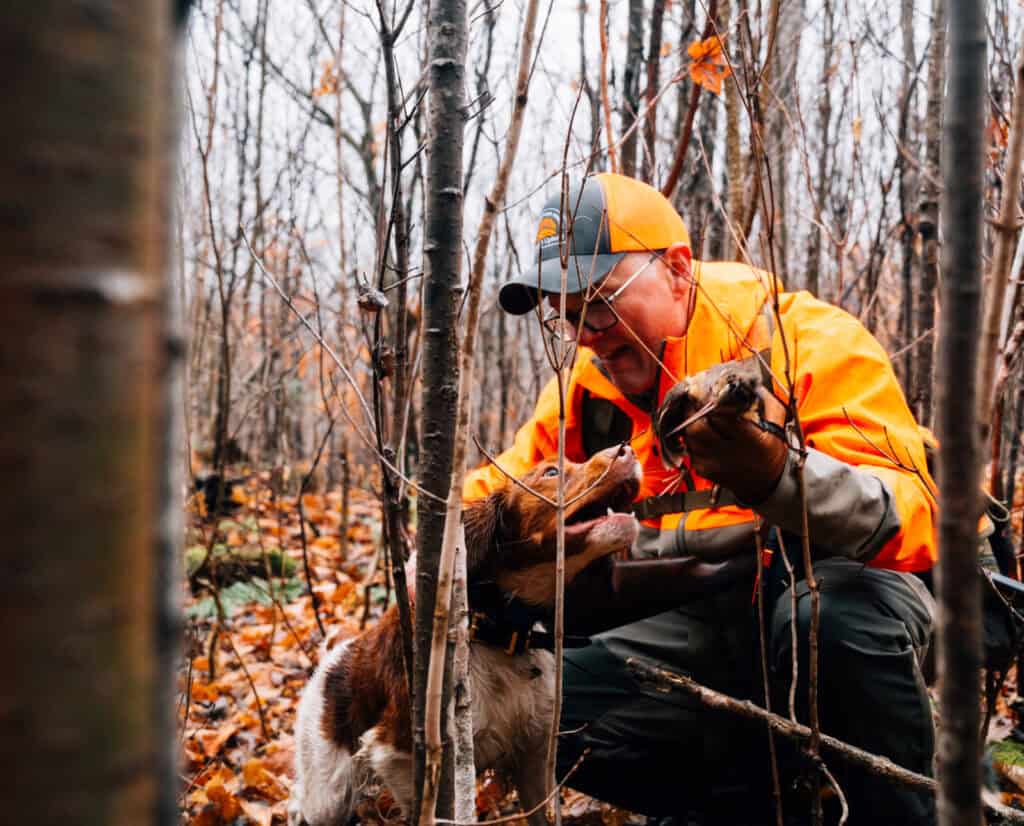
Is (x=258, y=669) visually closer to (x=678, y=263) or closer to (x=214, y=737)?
(x=214, y=737)

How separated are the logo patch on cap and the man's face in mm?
229

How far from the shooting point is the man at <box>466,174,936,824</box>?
2281mm

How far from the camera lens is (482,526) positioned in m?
3.25

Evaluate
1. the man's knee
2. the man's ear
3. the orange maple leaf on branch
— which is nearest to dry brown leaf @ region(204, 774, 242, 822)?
the man's knee

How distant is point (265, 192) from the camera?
253 inches

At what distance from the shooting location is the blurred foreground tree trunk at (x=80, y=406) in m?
0.39

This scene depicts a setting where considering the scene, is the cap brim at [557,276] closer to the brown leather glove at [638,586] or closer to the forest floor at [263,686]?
the brown leather glove at [638,586]

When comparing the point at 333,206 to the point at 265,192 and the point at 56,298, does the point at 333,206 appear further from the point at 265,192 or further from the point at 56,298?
the point at 56,298

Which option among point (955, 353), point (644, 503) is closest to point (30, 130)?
point (955, 353)

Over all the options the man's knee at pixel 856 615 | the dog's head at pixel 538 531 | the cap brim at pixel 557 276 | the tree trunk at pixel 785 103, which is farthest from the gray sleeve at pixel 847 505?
the tree trunk at pixel 785 103

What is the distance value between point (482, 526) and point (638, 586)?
0.62m

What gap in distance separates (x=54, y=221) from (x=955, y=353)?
617 mm

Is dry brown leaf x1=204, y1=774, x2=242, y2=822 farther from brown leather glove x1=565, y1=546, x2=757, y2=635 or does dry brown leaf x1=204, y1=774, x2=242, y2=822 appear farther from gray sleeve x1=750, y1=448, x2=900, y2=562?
gray sleeve x1=750, y1=448, x2=900, y2=562

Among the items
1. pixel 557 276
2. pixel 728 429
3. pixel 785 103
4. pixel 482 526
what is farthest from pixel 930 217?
pixel 728 429
